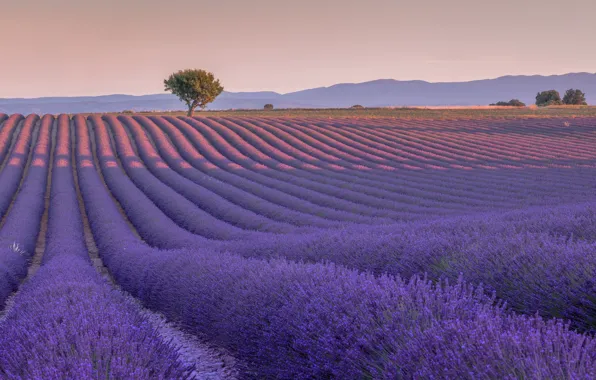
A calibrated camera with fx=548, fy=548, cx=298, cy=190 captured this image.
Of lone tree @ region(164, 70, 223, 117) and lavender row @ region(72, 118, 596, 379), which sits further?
lone tree @ region(164, 70, 223, 117)

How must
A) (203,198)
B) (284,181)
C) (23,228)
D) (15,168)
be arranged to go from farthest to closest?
(15,168) < (284,181) < (203,198) < (23,228)

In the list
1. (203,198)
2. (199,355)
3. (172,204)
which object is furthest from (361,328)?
(203,198)

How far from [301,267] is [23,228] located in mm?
12400

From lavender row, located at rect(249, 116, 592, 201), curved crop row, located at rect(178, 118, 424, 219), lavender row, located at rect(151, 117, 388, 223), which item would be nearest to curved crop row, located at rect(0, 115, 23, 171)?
lavender row, located at rect(151, 117, 388, 223)

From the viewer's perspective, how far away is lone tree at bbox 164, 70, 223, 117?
5059 centimetres

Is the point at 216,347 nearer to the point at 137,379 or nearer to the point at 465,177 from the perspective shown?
the point at 137,379

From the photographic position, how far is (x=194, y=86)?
50250 mm

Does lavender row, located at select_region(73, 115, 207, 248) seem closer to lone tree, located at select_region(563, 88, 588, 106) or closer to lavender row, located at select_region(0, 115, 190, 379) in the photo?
lavender row, located at select_region(0, 115, 190, 379)

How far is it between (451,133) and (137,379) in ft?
118

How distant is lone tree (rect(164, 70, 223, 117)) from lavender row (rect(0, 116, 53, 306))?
24.0 meters

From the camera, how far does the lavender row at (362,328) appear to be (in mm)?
1989

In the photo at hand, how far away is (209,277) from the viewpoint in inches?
223

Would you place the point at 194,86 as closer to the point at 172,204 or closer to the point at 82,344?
the point at 172,204

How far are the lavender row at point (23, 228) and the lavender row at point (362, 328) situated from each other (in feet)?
16.4
